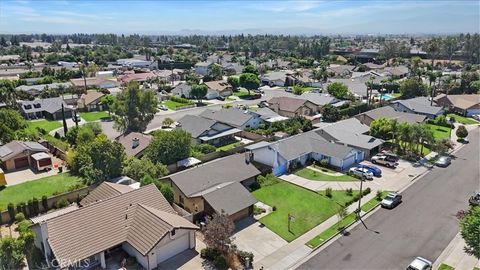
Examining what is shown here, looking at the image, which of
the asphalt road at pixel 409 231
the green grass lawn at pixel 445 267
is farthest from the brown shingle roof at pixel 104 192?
the green grass lawn at pixel 445 267

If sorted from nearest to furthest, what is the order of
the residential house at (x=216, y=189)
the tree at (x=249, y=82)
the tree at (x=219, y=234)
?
the tree at (x=219, y=234), the residential house at (x=216, y=189), the tree at (x=249, y=82)

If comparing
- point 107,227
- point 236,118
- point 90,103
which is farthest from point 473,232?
point 90,103

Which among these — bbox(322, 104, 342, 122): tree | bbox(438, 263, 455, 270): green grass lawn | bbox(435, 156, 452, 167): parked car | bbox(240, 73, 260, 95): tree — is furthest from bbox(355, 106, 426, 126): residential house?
bbox(438, 263, 455, 270): green grass lawn

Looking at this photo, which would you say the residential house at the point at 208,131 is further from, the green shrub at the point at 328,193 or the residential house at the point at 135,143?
the green shrub at the point at 328,193

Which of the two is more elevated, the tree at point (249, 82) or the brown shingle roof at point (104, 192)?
the tree at point (249, 82)

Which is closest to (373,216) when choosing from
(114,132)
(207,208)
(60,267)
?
(207,208)

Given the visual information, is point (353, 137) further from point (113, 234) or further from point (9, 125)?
point (9, 125)

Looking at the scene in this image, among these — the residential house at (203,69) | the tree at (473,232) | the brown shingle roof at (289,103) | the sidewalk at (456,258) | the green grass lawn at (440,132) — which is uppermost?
the residential house at (203,69)
